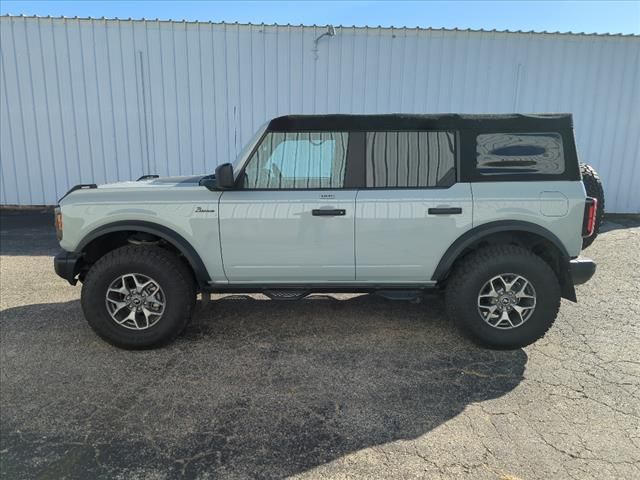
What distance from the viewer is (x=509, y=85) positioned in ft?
30.2

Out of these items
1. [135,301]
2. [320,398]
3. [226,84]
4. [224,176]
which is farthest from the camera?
[226,84]

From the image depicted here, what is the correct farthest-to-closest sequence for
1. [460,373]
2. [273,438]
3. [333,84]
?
[333,84], [460,373], [273,438]

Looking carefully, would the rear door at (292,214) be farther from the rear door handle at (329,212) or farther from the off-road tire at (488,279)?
the off-road tire at (488,279)

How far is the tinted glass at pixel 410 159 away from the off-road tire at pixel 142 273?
1781mm

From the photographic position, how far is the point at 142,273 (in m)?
3.74

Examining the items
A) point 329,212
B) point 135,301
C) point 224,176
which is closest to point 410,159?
point 329,212

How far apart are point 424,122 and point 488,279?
138 cm

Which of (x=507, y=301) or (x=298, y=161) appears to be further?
(x=298, y=161)

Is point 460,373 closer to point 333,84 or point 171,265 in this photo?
point 171,265

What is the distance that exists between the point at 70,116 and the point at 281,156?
23.8 feet

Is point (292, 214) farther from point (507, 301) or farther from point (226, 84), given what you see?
point (226, 84)

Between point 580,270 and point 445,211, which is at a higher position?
point 445,211

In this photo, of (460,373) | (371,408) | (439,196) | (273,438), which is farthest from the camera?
(439,196)

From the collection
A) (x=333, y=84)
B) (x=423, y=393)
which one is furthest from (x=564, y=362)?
(x=333, y=84)
